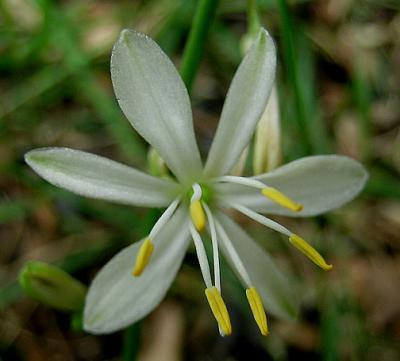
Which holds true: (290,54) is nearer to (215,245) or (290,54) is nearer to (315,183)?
(315,183)

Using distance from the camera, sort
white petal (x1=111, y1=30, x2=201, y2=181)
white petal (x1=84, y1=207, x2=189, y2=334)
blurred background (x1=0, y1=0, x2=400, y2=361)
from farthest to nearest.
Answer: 1. blurred background (x1=0, y1=0, x2=400, y2=361)
2. white petal (x1=84, y1=207, x2=189, y2=334)
3. white petal (x1=111, y1=30, x2=201, y2=181)

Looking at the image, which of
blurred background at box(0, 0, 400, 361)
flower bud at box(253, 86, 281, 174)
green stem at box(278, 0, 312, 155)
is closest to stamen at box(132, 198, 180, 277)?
flower bud at box(253, 86, 281, 174)

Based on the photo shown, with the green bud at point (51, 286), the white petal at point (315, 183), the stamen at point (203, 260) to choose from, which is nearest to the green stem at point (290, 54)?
the white petal at point (315, 183)

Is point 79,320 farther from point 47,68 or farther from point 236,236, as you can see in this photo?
point 47,68

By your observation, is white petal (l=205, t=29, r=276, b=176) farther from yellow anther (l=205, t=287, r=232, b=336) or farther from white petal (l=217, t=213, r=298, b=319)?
yellow anther (l=205, t=287, r=232, b=336)

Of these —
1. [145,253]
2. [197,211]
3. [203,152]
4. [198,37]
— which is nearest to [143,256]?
[145,253]

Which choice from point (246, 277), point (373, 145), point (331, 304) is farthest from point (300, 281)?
point (246, 277)
